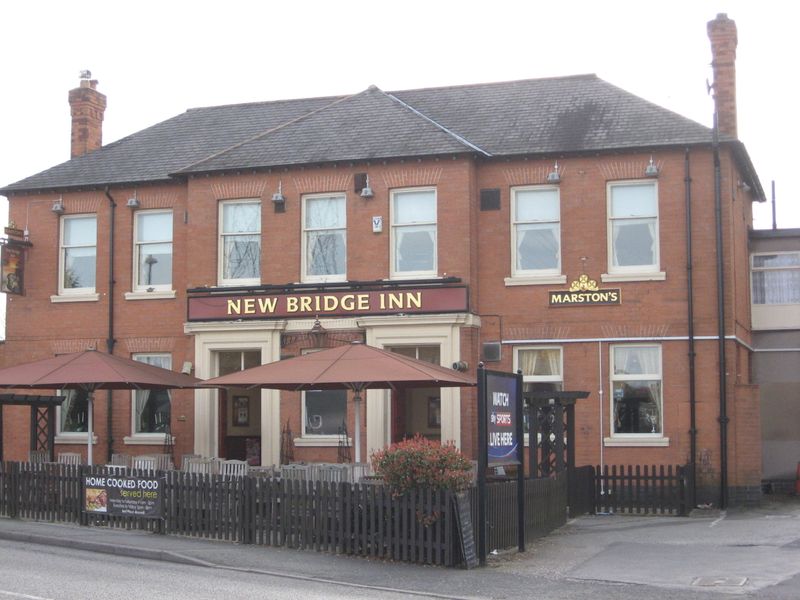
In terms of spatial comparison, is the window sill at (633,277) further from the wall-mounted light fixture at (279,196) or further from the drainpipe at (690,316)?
the wall-mounted light fixture at (279,196)

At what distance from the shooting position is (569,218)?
22.5 meters

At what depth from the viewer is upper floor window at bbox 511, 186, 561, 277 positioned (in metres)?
22.7

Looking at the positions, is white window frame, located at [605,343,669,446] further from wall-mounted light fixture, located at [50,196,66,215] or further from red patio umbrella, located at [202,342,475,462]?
wall-mounted light fixture, located at [50,196,66,215]

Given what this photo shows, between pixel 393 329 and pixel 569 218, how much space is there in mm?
4146

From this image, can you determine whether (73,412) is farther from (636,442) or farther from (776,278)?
(776,278)

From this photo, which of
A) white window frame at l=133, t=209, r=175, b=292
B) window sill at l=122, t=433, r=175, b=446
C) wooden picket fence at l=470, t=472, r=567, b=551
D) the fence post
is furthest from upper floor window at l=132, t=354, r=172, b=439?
wooden picket fence at l=470, t=472, r=567, b=551

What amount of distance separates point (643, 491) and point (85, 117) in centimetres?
1650

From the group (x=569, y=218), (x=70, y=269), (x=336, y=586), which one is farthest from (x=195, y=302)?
(x=336, y=586)

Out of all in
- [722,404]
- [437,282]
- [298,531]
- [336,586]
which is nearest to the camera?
[336,586]

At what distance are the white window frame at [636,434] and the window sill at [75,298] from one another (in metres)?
11.5

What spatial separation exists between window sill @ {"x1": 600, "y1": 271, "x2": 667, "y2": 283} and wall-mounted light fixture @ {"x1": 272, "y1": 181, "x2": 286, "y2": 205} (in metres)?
6.77

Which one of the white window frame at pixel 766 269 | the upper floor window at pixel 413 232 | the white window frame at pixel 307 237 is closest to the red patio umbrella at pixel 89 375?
the white window frame at pixel 307 237

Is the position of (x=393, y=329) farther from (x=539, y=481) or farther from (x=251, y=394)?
(x=539, y=481)

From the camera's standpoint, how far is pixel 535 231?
22875 millimetres
